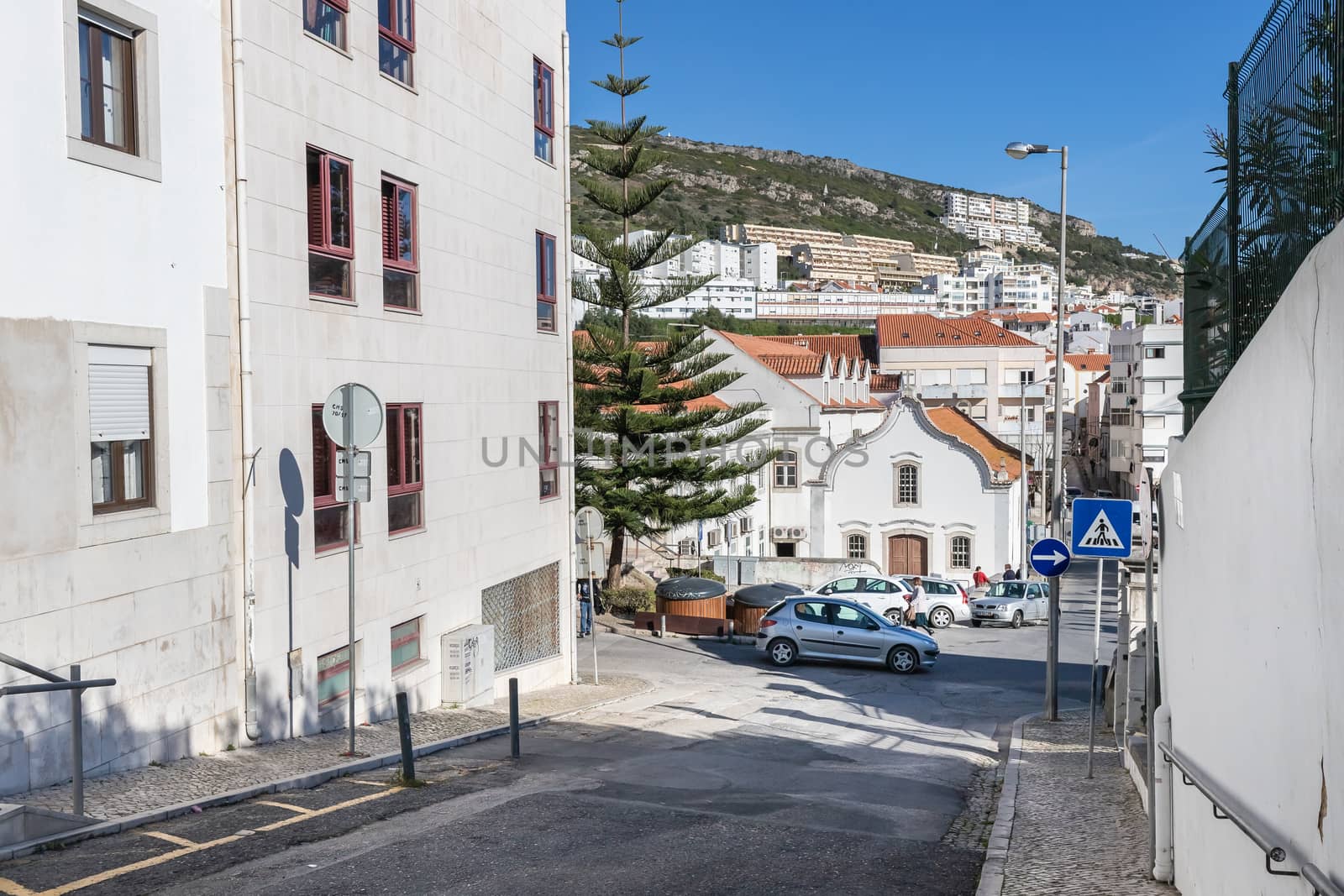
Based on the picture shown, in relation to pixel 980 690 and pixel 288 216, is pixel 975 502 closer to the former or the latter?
pixel 980 690

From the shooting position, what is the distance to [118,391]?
9703 millimetres

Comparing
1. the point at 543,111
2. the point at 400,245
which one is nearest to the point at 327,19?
the point at 400,245

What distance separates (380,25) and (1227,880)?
12911 mm

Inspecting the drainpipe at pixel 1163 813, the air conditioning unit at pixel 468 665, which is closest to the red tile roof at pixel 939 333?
the air conditioning unit at pixel 468 665

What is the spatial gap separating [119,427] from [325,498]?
11.4 ft

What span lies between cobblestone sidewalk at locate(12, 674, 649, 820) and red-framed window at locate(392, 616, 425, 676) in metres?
0.66

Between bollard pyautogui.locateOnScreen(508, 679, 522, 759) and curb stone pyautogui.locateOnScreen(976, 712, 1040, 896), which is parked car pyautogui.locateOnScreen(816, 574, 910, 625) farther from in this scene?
bollard pyautogui.locateOnScreen(508, 679, 522, 759)

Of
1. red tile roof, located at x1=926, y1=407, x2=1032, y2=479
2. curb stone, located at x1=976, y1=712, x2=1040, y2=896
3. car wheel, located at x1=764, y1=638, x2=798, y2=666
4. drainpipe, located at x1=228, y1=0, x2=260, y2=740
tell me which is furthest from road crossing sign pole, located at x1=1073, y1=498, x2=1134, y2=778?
red tile roof, located at x1=926, y1=407, x2=1032, y2=479

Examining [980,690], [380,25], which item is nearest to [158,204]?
[380,25]

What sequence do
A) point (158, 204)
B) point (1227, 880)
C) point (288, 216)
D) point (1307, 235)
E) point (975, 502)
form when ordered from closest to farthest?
1. point (1307, 235)
2. point (1227, 880)
3. point (158, 204)
4. point (288, 216)
5. point (975, 502)

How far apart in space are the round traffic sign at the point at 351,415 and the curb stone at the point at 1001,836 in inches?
245

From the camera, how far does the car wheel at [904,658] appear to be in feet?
79.0

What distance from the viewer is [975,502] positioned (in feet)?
150

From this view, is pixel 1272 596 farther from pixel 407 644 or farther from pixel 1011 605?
pixel 1011 605
